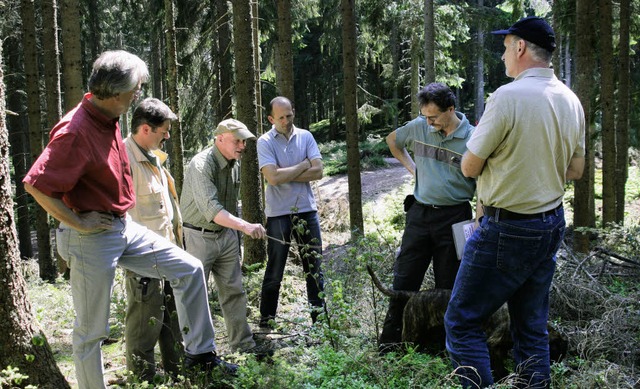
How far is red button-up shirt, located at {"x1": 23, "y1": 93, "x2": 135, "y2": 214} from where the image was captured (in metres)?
3.19

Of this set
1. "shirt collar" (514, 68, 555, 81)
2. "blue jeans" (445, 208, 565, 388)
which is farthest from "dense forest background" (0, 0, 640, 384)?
"shirt collar" (514, 68, 555, 81)

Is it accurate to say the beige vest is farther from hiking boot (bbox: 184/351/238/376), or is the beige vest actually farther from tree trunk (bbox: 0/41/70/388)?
hiking boot (bbox: 184/351/238/376)

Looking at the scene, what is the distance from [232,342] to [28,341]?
179cm

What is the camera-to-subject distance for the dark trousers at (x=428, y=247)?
476cm

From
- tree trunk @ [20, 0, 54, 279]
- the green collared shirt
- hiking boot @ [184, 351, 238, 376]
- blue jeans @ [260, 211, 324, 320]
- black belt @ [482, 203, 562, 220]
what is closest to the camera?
black belt @ [482, 203, 562, 220]

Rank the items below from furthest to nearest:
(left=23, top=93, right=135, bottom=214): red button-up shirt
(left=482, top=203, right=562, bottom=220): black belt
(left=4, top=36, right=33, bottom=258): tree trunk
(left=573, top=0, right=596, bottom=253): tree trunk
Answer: (left=4, top=36, right=33, bottom=258): tree trunk < (left=573, top=0, right=596, bottom=253): tree trunk < (left=482, top=203, right=562, bottom=220): black belt < (left=23, top=93, right=135, bottom=214): red button-up shirt

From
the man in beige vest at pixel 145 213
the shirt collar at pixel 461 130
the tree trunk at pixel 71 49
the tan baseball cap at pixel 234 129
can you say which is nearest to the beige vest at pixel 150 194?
the man in beige vest at pixel 145 213

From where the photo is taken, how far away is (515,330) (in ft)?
11.8

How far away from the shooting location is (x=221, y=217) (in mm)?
4633

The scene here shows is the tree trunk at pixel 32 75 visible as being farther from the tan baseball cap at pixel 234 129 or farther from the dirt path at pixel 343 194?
the tan baseball cap at pixel 234 129

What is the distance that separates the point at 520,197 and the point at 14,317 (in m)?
3.25

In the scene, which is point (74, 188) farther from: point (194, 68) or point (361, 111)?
point (361, 111)

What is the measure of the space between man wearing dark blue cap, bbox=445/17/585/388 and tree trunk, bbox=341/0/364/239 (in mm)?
6371

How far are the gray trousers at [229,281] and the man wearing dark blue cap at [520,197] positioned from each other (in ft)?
7.06
